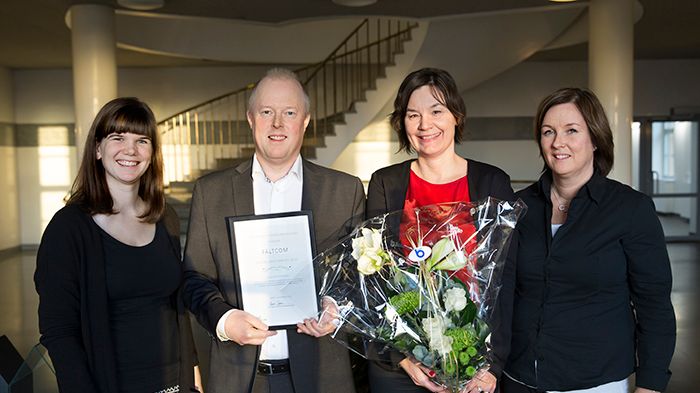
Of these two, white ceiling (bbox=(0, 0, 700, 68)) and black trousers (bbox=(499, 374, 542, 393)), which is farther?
white ceiling (bbox=(0, 0, 700, 68))

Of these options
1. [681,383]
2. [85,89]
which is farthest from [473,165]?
[85,89]

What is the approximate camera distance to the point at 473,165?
6.27 feet

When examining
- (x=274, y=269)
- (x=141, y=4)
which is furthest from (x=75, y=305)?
(x=141, y=4)

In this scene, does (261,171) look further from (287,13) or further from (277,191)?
(287,13)

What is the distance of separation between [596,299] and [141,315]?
4.87 ft

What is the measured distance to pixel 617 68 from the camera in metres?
6.88

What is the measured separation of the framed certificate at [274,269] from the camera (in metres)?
1.73

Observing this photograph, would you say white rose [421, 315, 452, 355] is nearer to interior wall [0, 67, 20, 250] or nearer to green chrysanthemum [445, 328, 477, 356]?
green chrysanthemum [445, 328, 477, 356]

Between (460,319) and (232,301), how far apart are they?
30.5 inches

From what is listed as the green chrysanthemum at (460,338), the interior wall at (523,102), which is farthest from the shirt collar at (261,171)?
the interior wall at (523,102)

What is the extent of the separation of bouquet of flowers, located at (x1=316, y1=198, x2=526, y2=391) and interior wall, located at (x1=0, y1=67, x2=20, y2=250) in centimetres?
1187

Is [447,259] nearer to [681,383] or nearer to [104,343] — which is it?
[104,343]

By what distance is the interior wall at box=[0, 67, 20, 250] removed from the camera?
11328mm

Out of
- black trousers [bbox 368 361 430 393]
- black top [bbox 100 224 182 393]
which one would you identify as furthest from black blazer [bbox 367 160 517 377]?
black top [bbox 100 224 182 393]
